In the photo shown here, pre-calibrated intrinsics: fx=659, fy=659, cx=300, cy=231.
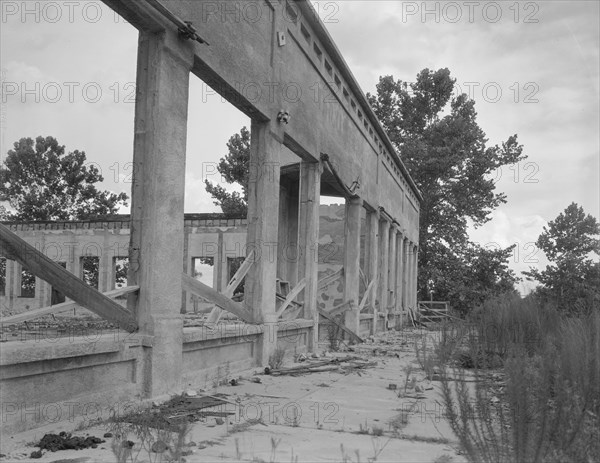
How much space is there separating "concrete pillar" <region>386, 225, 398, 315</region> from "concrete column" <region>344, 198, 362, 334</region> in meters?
6.27

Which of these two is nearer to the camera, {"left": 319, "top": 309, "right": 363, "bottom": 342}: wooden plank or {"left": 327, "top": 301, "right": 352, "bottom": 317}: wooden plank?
{"left": 319, "top": 309, "right": 363, "bottom": 342}: wooden plank

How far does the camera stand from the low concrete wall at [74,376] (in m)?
4.46

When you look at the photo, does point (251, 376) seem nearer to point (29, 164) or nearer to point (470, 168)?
point (29, 164)

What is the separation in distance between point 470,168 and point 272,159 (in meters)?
27.0

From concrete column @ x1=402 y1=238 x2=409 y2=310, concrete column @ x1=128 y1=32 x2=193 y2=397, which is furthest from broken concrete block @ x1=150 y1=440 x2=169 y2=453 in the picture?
concrete column @ x1=402 y1=238 x2=409 y2=310

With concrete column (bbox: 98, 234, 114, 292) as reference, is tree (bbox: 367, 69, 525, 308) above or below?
above

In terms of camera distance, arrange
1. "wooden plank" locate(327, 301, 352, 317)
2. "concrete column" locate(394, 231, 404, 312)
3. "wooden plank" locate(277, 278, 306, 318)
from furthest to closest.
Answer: "concrete column" locate(394, 231, 404, 312), "wooden plank" locate(327, 301, 352, 317), "wooden plank" locate(277, 278, 306, 318)

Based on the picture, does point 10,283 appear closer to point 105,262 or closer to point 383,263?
point 105,262

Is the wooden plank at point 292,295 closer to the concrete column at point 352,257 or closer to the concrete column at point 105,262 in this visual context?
the concrete column at point 352,257

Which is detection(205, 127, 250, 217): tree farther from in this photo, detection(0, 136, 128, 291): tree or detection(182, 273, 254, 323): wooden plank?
detection(182, 273, 254, 323): wooden plank

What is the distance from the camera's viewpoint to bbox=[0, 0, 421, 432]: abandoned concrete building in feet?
16.6

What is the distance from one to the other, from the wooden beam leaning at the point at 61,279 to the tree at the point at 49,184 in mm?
26157

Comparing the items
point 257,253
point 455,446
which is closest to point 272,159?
point 257,253

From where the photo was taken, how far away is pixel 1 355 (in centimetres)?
431
